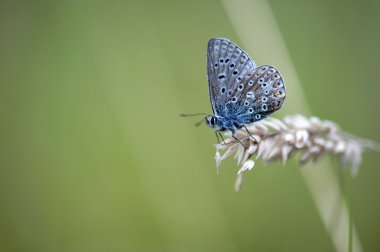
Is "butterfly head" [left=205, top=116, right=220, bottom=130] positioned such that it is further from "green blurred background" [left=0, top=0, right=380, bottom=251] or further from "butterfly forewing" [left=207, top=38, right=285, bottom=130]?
"green blurred background" [left=0, top=0, right=380, bottom=251]

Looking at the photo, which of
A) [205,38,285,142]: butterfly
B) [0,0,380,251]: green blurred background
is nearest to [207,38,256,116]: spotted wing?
[205,38,285,142]: butterfly

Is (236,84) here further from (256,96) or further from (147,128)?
(147,128)

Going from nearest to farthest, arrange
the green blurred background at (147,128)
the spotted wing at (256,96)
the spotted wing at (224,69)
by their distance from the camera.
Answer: the spotted wing at (256,96) < the spotted wing at (224,69) < the green blurred background at (147,128)

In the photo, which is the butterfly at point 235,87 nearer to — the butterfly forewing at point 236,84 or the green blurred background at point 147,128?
the butterfly forewing at point 236,84

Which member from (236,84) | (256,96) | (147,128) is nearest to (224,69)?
(236,84)

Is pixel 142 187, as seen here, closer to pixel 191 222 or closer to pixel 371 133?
pixel 191 222

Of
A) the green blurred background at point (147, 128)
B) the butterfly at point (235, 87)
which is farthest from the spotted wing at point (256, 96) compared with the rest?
the green blurred background at point (147, 128)
